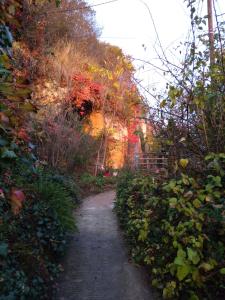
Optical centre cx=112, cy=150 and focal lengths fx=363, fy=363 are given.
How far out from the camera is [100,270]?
18.7 feet

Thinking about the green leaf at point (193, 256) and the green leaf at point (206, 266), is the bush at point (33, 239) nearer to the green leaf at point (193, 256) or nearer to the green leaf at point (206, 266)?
the green leaf at point (193, 256)

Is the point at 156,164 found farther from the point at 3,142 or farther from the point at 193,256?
the point at 3,142

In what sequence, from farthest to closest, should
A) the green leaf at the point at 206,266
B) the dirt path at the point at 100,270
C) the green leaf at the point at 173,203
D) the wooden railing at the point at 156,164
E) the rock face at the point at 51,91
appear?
1. the rock face at the point at 51,91
2. the wooden railing at the point at 156,164
3. the dirt path at the point at 100,270
4. the green leaf at the point at 173,203
5. the green leaf at the point at 206,266

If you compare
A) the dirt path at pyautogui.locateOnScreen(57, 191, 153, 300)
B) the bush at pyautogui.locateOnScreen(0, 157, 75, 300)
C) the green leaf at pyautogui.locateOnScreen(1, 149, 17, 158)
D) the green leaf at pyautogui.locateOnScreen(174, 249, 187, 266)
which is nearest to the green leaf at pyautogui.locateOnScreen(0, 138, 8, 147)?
the green leaf at pyautogui.locateOnScreen(1, 149, 17, 158)

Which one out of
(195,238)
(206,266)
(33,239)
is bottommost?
(33,239)

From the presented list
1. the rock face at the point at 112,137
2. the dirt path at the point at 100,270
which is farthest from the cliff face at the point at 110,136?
the dirt path at the point at 100,270

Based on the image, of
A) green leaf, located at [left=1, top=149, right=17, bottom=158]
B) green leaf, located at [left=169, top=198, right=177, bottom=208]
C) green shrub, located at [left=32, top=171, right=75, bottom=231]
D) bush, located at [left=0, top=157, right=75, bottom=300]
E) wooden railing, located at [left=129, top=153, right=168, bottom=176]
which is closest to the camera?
green leaf, located at [left=1, top=149, right=17, bottom=158]

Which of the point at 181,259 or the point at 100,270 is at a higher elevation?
the point at 181,259

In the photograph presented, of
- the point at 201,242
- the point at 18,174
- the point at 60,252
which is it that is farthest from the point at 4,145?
the point at 18,174

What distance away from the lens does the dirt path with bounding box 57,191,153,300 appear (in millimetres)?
4891

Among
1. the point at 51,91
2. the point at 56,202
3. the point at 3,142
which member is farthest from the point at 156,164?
the point at 51,91

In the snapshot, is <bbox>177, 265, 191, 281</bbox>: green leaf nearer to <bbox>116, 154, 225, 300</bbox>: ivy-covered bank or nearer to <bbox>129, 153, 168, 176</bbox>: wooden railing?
<bbox>116, 154, 225, 300</bbox>: ivy-covered bank

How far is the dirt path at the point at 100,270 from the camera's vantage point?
489 centimetres

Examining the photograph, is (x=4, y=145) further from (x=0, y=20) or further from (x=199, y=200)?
(x=199, y=200)
